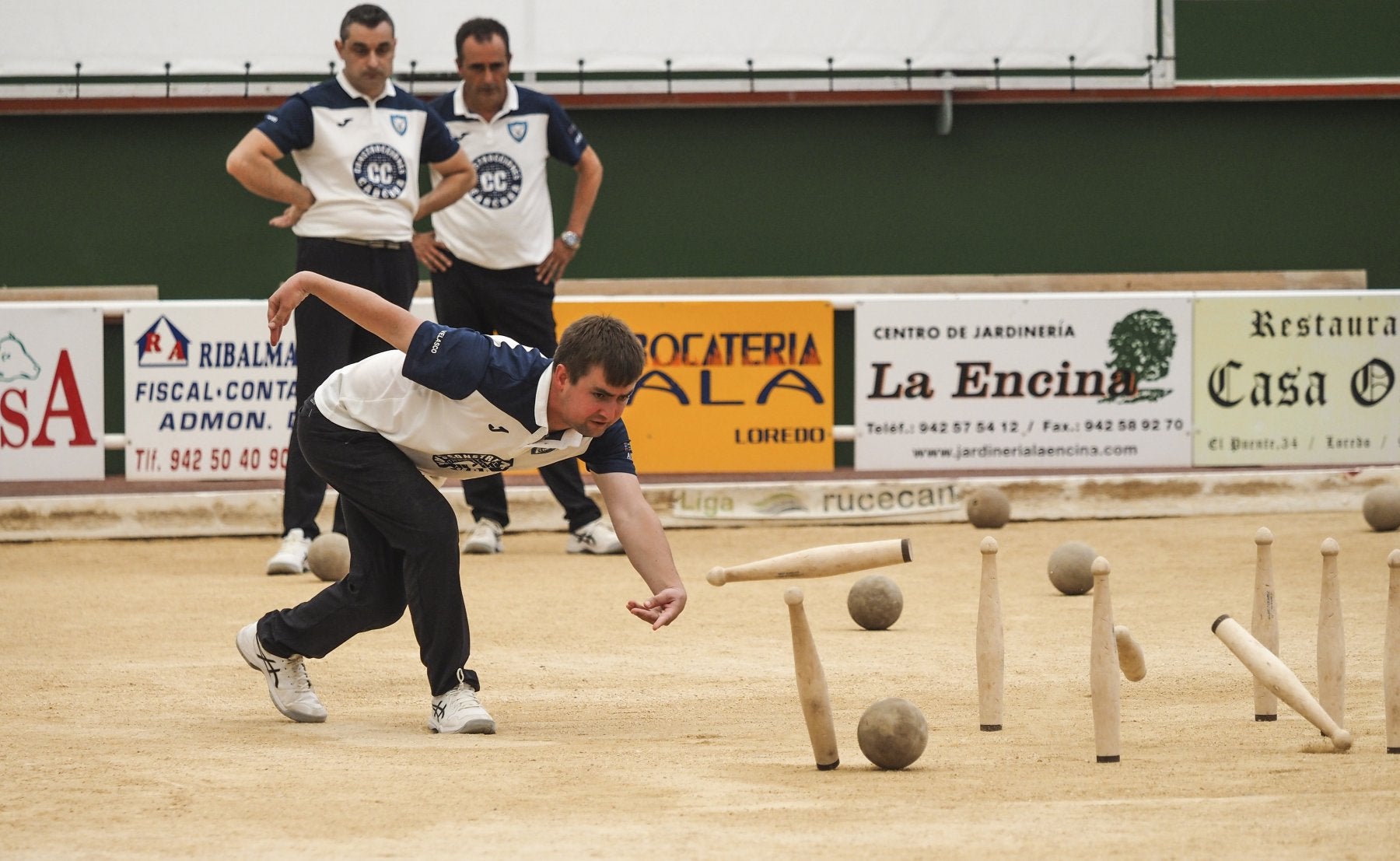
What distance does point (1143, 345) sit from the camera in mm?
11141

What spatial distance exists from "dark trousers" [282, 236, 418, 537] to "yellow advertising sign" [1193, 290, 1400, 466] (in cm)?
514

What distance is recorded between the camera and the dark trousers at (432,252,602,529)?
30.7 feet

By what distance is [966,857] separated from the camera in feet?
12.3

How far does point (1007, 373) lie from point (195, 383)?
4.77m

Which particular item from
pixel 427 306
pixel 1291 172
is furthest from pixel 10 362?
pixel 1291 172

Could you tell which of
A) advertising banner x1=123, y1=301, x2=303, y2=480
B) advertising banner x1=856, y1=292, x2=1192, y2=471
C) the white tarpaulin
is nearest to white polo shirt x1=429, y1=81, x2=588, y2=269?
advertising banner x1=123, y1=301, x2=303, y2=480

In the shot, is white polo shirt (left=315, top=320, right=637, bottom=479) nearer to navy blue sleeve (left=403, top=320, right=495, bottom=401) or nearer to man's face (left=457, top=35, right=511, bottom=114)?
navy blue sleeve (left=403, top=320, right=495, bottom=401)

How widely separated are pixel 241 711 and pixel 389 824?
5.69 feet

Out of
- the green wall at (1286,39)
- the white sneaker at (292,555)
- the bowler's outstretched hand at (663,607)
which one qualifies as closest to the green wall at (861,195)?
the green wall at (1286,39)

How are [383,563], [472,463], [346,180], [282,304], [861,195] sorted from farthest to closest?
[861,195] < [346,180] < [383,563] < [472,463] < [282,304]

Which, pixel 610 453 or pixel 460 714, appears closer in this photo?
pixel 460 714

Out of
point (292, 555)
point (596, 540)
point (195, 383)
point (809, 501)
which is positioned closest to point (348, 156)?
point (292, 555)

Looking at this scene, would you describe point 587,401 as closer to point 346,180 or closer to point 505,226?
point 346,180

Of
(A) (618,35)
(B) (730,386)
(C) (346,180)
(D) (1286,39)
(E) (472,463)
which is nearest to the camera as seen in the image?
(E) (472,463)
